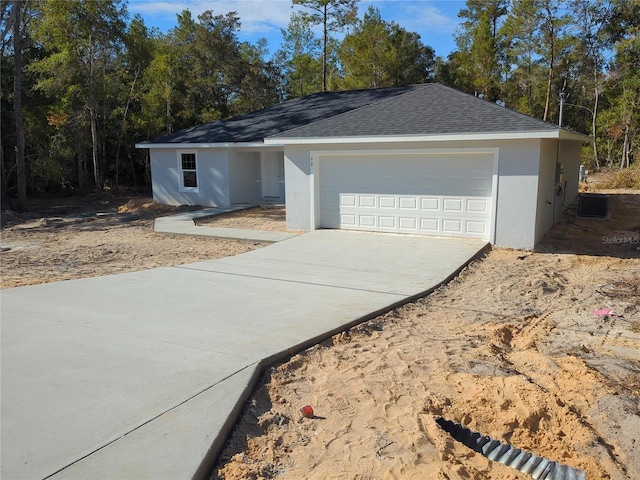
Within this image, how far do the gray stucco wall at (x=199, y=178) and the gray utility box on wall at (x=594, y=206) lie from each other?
12.5m

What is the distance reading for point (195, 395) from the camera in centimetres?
426

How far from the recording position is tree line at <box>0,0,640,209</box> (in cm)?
2240

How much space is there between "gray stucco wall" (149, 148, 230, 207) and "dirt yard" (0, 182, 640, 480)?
10437 millimetres

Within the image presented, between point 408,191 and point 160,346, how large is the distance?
860 centimetres

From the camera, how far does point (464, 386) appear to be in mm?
4664

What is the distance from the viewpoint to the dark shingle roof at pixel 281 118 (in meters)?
19.1

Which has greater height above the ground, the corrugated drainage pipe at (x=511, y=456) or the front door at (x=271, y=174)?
the front door at (x=271, y=174)

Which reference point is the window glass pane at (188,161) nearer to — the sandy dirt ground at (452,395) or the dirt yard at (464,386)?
the dirt yard at (464,386)

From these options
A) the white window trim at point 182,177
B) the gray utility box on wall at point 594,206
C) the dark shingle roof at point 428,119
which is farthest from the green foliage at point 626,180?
the white window trim at point 182,177

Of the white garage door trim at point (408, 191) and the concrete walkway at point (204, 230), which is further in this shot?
the concrete walkway at point (204, 230)

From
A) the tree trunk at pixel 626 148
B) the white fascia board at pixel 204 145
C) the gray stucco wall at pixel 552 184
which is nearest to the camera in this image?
the gray stucco wall at pixel 552 184

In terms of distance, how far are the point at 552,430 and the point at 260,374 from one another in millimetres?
2563

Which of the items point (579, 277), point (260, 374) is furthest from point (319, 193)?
point (260, 374)

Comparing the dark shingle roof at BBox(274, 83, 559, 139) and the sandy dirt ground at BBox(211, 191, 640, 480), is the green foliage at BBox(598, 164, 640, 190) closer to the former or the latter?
the dark shingle roof at BBox(274, 83, 559, 139)
